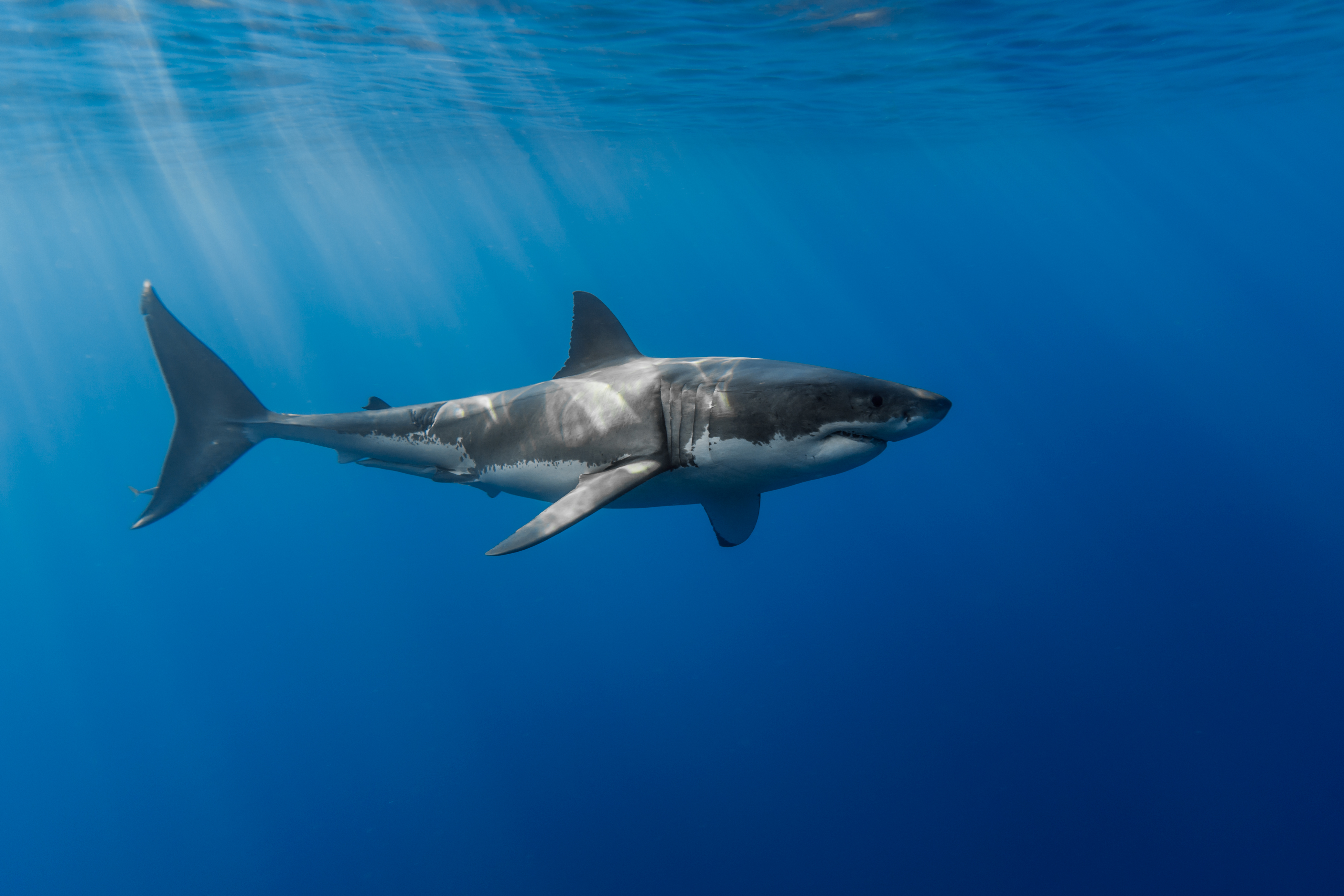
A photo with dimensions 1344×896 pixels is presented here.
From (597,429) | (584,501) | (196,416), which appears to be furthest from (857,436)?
(196,416)

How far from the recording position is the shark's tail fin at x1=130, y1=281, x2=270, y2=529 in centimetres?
573

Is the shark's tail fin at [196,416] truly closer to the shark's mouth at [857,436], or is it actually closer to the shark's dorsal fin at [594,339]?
the shark's dorsal fin at [594,339]

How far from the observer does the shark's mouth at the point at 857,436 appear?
3.88 m

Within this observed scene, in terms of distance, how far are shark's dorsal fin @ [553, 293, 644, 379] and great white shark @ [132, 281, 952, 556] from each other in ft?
0.04

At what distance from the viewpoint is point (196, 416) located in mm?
5887

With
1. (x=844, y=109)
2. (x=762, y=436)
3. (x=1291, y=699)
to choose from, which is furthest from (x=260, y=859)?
(x=844, y=109)

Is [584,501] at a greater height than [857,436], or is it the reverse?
[584,501]

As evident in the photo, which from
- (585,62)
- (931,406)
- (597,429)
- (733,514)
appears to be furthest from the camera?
(585,62)

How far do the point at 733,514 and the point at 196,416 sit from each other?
15.0 feet

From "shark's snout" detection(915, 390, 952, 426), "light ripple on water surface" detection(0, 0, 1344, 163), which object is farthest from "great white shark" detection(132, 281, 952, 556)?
"light ripple on water surface" detection(0, 0, 1344, 163)

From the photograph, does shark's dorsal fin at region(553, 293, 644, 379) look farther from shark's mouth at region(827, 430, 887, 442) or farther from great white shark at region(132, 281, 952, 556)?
shark's mouth at region(827, 430, 887, 442)

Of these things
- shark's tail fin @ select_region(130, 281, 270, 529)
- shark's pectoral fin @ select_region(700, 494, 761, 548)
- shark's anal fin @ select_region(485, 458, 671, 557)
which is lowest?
shark's pectoral fin @ select_region(700, 494, 761, 548)

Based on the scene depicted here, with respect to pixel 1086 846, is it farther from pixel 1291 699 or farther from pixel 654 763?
pixel 654 763

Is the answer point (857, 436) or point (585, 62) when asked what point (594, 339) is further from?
point (585, 62)
